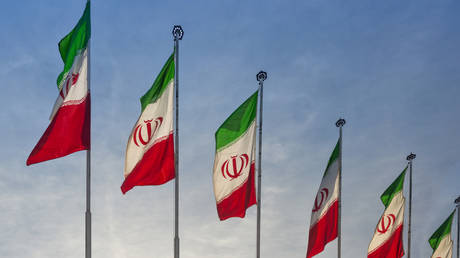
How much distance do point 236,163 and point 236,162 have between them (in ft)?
0.15

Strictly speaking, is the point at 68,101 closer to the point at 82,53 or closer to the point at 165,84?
the point at 82,53

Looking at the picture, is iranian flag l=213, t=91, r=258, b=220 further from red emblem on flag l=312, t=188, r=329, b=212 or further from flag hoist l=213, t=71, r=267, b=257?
red emblem on flag l=312, t=188, r=329, b=212

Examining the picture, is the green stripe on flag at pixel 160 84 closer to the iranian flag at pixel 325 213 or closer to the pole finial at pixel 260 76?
the pole finial at pixel 260 76

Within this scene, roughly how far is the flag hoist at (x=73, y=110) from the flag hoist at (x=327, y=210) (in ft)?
44.3

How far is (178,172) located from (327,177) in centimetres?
1106

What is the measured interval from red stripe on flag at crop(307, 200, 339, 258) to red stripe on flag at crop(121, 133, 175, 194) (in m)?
10.4

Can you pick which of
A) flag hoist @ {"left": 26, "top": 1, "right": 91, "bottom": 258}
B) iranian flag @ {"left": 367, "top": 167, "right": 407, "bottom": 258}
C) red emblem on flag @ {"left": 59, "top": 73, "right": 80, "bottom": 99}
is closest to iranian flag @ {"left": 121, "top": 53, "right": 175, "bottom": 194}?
flag hoist @ {"left": 26, "top": 1, "right": 91, "bottom": 258}

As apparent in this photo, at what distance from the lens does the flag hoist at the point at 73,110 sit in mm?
22781

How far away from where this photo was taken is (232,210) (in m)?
26.9

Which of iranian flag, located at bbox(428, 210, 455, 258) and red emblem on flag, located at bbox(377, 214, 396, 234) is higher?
red emblem on flag, located at bbox(377, 214, 396, 234)

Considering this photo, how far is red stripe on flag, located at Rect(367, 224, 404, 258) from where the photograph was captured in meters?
37.4

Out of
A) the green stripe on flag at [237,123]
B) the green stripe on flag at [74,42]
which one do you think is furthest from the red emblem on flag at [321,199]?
the green stripe on flag at [74,42]

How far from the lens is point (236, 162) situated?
90.2 feet

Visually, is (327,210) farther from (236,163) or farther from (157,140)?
(157,140)
